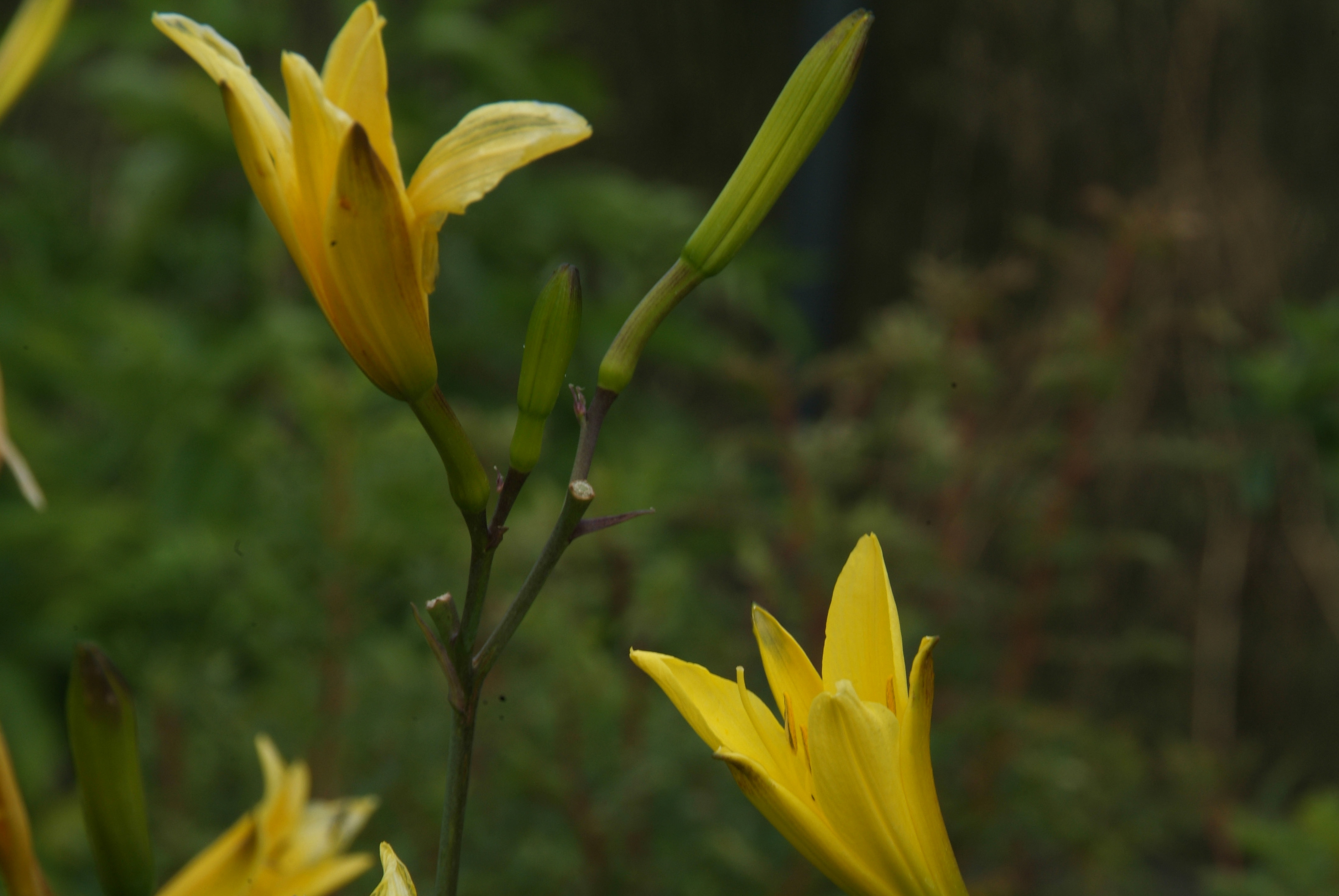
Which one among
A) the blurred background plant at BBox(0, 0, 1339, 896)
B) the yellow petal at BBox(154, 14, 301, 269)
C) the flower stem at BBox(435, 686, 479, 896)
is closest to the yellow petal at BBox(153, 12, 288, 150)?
the yellow petal at BBox(154, 14, 301, 269)

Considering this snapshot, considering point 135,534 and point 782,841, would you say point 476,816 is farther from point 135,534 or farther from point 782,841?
point 135,534

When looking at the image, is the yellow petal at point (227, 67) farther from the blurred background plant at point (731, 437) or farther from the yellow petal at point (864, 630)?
the blurred background plant at point (731, 437)

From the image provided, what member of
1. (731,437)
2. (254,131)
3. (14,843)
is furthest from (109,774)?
(731,437)

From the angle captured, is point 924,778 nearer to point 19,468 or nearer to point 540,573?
point 540,573

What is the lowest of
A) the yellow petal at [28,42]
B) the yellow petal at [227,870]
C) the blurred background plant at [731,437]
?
the blurred background plant at [731,437]

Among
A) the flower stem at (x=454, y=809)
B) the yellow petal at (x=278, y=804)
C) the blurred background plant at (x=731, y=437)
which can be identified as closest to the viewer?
the flower stem at (x=454, y=809)

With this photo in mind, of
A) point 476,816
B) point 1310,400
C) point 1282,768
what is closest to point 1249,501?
point 1310,400

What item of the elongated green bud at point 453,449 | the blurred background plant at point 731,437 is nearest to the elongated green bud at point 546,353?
the elongated green bud at point 453,449
